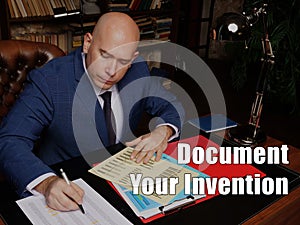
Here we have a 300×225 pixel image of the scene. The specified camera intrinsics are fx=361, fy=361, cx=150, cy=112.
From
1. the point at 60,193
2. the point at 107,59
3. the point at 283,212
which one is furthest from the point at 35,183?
the point at 283,212

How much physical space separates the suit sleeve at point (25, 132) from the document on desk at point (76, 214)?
0.06 metres

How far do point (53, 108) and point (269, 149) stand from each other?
833mm

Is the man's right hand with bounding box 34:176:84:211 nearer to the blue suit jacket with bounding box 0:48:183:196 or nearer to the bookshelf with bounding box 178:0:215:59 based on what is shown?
the blue suit jacket with bounding box 0:48:183:196

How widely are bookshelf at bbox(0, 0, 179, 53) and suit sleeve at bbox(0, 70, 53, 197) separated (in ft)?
5.10

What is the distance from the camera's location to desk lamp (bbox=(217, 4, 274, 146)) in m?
1.38

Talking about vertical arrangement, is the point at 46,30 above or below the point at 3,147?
above

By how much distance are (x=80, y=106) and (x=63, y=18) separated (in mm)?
1894

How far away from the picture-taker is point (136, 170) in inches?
44.3

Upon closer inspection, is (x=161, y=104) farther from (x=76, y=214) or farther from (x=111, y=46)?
(x=76, y=214)

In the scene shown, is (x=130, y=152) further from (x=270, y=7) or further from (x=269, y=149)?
(x=270, y=7)

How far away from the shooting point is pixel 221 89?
422 centimetres

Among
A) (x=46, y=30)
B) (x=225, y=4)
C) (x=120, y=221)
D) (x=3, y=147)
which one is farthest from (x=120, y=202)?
(x=225, y=4)

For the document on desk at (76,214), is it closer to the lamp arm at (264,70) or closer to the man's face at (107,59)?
the man's face at (107,59)

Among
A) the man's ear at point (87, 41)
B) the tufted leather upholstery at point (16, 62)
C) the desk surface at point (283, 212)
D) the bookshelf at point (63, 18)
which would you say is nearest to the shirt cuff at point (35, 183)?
the desk surface at point (283, 212)
